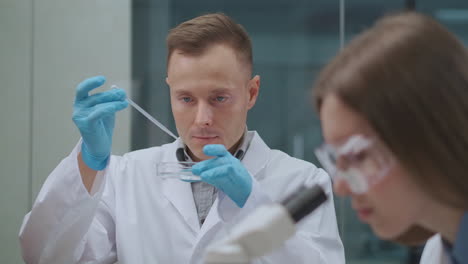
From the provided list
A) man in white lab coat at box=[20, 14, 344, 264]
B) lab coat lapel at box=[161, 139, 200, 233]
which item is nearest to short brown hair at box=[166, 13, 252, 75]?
man in white lab coat at box=[20, 14, 344, 264]

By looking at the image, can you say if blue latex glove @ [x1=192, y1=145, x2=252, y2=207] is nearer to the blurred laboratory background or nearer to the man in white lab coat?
the man in white lab coat

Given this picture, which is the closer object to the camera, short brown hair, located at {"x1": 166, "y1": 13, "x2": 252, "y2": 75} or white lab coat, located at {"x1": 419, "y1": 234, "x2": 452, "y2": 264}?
white lab coat, located at {"x1": 419, "y1": 234, "x2": 452, "y2": 264}

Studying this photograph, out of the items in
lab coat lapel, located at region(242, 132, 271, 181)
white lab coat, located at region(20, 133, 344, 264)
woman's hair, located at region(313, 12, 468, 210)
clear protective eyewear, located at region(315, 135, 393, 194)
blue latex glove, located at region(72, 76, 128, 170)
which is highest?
woman's hair, located at region(313, 12, 468, 210)

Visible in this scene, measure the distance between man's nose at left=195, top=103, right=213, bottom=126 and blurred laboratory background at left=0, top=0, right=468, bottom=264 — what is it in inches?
33.7

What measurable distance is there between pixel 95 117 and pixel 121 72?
2.97 feet

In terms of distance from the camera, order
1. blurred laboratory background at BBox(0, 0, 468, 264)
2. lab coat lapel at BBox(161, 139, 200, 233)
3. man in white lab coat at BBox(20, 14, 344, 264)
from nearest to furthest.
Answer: man in white lab coat at BBox(20, 14, 344, 264) → lab coat lapel at BBox(161, 139, 200, 233) → blurred laboratory background at BBox(0, 0, 468, 264)

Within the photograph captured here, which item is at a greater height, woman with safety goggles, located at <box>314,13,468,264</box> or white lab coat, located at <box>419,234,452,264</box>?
woman with safety goggles, located at <box>314,13,468,264</box>

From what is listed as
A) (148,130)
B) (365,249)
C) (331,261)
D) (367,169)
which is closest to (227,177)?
(331,261)

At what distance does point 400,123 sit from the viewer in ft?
2.56

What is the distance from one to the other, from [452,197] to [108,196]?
1.17 m

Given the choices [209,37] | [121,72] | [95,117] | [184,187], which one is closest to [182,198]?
[184,187]

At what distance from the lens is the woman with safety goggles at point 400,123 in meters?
0.78

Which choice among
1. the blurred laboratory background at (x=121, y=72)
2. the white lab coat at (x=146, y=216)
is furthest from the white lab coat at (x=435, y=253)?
the blurred laboratory background at (x=121, y=72)

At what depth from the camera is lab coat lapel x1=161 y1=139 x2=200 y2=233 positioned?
63.4 inches
